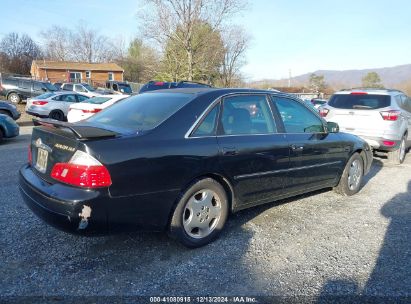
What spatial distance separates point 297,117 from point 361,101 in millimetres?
4056

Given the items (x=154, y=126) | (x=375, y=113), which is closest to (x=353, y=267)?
(x=154, y=126)

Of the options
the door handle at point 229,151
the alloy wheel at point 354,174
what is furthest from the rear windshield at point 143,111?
the alloy wheel at point 354,174

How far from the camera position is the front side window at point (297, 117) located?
4242mm

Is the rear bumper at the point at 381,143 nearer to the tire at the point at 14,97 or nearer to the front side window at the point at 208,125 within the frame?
the front side window at the point at 208,125

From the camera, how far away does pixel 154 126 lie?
3182 mm

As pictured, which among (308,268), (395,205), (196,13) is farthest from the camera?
(196,13)

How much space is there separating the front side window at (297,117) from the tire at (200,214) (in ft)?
4.36

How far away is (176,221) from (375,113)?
19.6 ft

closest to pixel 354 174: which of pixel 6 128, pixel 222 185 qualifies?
pixel 222 185

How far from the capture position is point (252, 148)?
3691mm

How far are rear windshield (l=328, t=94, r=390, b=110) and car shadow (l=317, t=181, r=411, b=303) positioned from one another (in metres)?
4.17

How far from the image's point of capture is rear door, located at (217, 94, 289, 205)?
354cm

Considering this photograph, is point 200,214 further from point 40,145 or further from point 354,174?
point 354,174

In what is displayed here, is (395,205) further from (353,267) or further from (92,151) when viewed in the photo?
(92,151)
